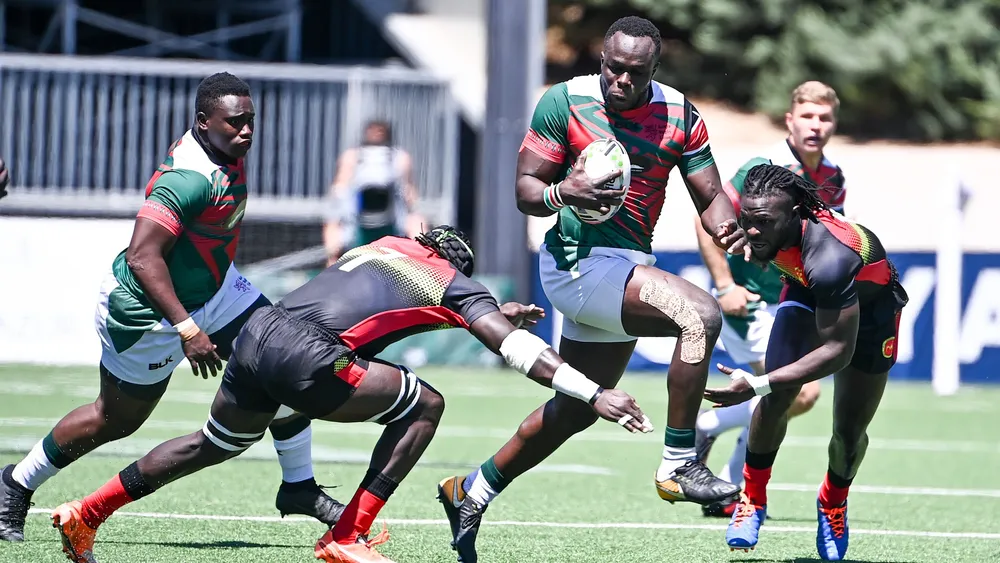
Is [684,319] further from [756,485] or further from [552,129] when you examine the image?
[756,485]

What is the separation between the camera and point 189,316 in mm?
6418

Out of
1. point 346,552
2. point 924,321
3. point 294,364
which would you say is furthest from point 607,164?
point 924,321

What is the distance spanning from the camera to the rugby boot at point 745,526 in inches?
258

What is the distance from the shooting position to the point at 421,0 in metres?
22.8

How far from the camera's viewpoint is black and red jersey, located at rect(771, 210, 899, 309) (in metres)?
6.11

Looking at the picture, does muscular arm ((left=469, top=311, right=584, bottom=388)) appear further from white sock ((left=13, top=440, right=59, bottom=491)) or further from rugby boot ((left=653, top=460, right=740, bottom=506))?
white sock ((left=13, top=440, right=59, bottom=491))

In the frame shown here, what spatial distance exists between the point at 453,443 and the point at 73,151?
9.62 metres

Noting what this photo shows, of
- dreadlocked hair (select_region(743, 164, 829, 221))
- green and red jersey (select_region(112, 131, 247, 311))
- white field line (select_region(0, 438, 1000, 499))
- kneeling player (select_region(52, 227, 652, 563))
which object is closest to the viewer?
kneeling player (select_region(52, 227, 652, 563))

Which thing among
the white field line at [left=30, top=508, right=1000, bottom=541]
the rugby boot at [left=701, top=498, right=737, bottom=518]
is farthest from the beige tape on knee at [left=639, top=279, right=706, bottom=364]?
the rugby boot at [left=701, top=498, right=737, bottom=518]

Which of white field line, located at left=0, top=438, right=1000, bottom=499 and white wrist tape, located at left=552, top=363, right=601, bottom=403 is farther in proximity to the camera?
white field line, located at left=0, top=438, right=1000, bottom=499

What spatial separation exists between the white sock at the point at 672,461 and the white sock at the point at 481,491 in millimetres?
850

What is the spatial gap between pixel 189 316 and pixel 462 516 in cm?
148

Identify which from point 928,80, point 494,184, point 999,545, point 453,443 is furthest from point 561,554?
point 928,80

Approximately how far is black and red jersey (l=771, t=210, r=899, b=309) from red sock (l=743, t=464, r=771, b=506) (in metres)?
0.92
